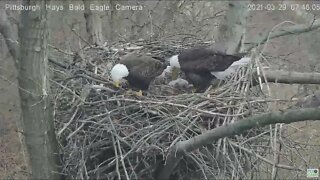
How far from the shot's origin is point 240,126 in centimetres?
260

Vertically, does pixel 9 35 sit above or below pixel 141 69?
above

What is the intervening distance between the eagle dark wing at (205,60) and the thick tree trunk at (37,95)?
1.20 metres

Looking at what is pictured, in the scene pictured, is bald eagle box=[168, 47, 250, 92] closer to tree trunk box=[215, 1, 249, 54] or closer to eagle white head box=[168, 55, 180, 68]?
eagle white head box=[168, 55, 180, 68]

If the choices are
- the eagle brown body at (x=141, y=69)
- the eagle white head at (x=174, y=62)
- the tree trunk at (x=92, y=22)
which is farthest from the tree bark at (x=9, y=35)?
the tree trunk at (x=92, y=22)

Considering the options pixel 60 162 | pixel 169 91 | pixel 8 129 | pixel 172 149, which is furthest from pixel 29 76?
pixel 8 129

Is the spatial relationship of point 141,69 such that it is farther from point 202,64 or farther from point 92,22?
point 92,22

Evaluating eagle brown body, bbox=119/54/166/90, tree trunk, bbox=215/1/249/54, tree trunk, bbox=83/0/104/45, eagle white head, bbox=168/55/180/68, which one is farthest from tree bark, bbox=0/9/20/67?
tree trunk, bbox=83/0/104/45

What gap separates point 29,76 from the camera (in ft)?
10.4

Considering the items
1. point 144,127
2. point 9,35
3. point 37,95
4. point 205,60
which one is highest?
point 9,35

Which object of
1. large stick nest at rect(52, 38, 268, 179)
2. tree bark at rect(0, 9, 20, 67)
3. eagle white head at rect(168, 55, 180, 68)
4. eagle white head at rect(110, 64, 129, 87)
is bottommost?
large stick nest at rect(52, 38, 268, 179)

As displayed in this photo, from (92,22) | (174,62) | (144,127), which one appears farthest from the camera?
(92,22)

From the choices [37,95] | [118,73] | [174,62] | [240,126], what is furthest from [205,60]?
[240,126]

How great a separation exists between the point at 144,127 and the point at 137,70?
0.73 metres

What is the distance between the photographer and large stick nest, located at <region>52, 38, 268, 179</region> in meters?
3.30
